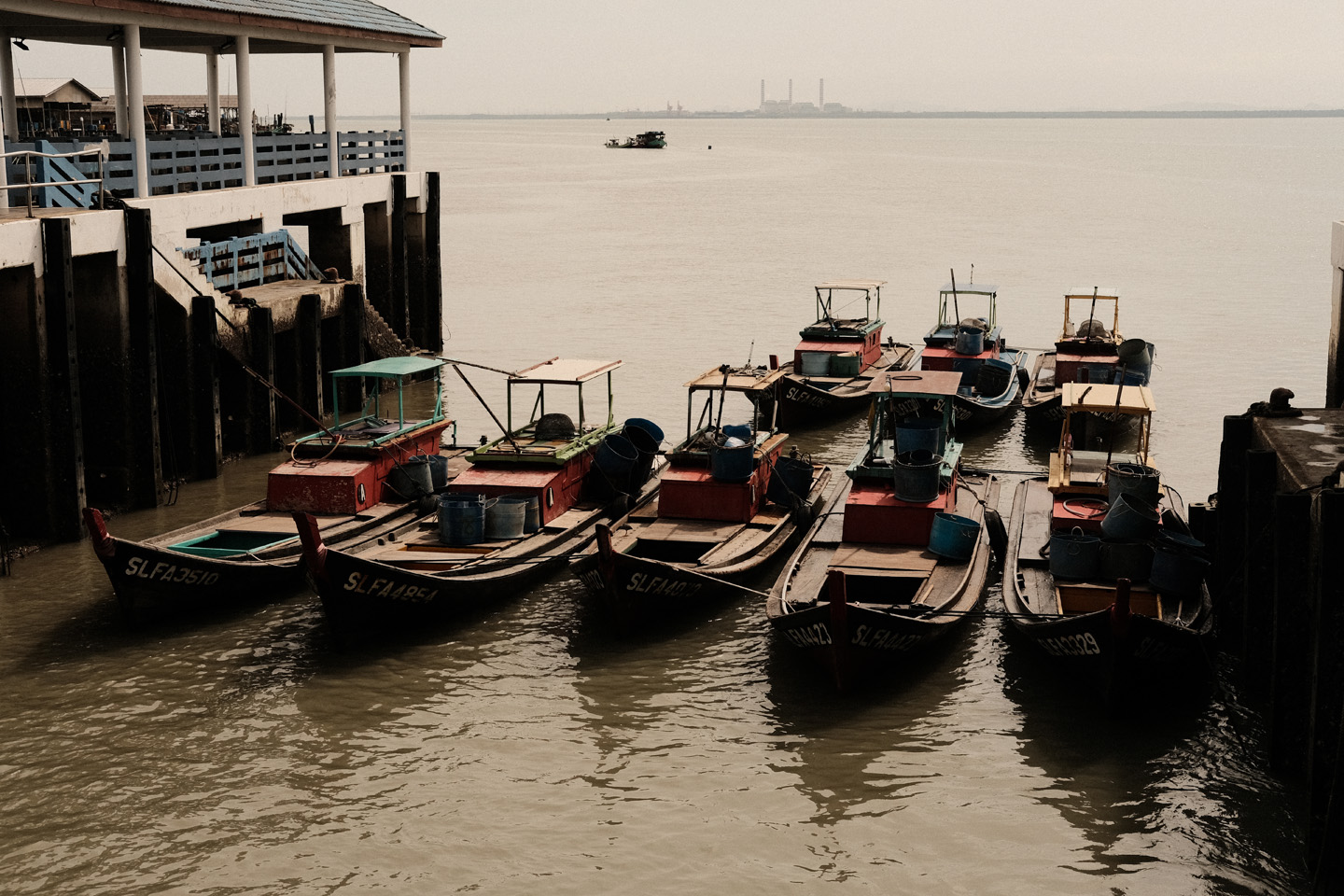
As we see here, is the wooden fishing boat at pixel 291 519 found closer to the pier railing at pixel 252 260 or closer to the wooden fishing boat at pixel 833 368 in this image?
the pier railing at pixel 252 260

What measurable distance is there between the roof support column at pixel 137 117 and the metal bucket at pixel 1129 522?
640 inches

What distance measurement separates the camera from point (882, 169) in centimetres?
14375

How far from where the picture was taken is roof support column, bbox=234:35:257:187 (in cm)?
2572

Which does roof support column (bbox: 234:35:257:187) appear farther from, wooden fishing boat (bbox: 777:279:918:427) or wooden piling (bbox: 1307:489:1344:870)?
wooden piling (bbox: 1307:489:1344:870)

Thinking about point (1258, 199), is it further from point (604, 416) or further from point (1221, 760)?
point (1221, 760)

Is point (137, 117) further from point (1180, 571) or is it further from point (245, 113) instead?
point (1180, 571)

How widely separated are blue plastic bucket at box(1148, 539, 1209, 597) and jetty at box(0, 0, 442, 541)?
545 inches

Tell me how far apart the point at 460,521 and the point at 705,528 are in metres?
3.15

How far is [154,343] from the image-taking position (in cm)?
2003

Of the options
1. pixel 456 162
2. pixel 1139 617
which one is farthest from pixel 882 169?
pixel 1139 617

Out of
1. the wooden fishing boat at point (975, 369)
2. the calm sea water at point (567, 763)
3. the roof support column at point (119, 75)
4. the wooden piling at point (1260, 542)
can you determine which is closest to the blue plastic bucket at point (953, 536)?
the calm sea water at point (567, 763)

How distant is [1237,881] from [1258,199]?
96.7 metres

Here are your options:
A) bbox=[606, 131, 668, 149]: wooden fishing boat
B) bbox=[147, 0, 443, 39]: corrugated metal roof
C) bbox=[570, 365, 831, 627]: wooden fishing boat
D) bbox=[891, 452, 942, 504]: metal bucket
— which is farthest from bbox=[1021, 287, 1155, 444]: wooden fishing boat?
bbox=[606, 131, 668, 149]: wooden fishing boat

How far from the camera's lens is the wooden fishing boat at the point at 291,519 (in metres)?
15.0
